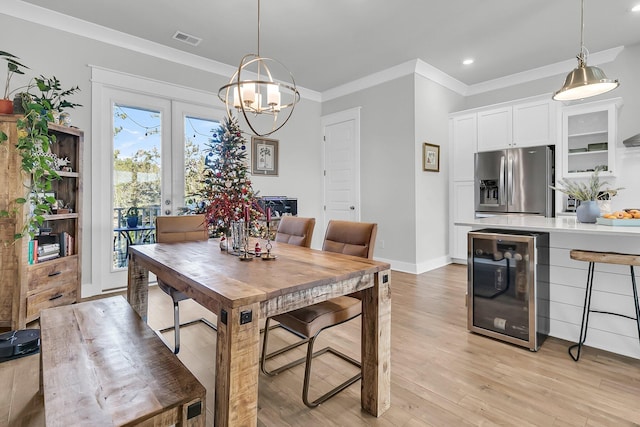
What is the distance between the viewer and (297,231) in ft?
8.43

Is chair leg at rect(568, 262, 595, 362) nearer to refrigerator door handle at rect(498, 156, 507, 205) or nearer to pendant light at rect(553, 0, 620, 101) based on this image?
pendant light at rect(553, 0, 620, 101)

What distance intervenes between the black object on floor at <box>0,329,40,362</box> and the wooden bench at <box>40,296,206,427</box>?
976 mm

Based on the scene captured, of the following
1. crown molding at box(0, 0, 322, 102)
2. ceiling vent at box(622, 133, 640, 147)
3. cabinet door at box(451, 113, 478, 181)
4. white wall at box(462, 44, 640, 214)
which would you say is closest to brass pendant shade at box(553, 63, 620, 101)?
ceiling vent at box(622, 133, 640, 147)

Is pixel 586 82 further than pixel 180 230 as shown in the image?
No

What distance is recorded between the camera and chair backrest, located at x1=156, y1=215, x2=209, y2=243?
2.63 meters

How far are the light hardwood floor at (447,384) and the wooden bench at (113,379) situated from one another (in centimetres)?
56

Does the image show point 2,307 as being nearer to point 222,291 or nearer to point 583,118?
point 222,291

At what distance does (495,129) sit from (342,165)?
235 cm

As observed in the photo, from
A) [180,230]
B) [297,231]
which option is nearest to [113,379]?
[297,231]

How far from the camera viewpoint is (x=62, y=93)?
9.89 ft

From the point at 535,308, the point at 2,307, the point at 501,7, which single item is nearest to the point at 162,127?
the point at 2,307

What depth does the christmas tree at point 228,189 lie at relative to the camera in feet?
6.37

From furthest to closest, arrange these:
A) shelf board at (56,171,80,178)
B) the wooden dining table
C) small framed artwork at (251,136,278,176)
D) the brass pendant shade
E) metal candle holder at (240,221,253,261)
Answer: small framed artwork at (251,136,278,176) < shelf board at (56,171,80,178) < the brass pendant shade < metal candle holder at (240,221,253,261) < the wooden dining table

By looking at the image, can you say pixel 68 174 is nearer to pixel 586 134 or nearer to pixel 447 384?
pixel 447 384
